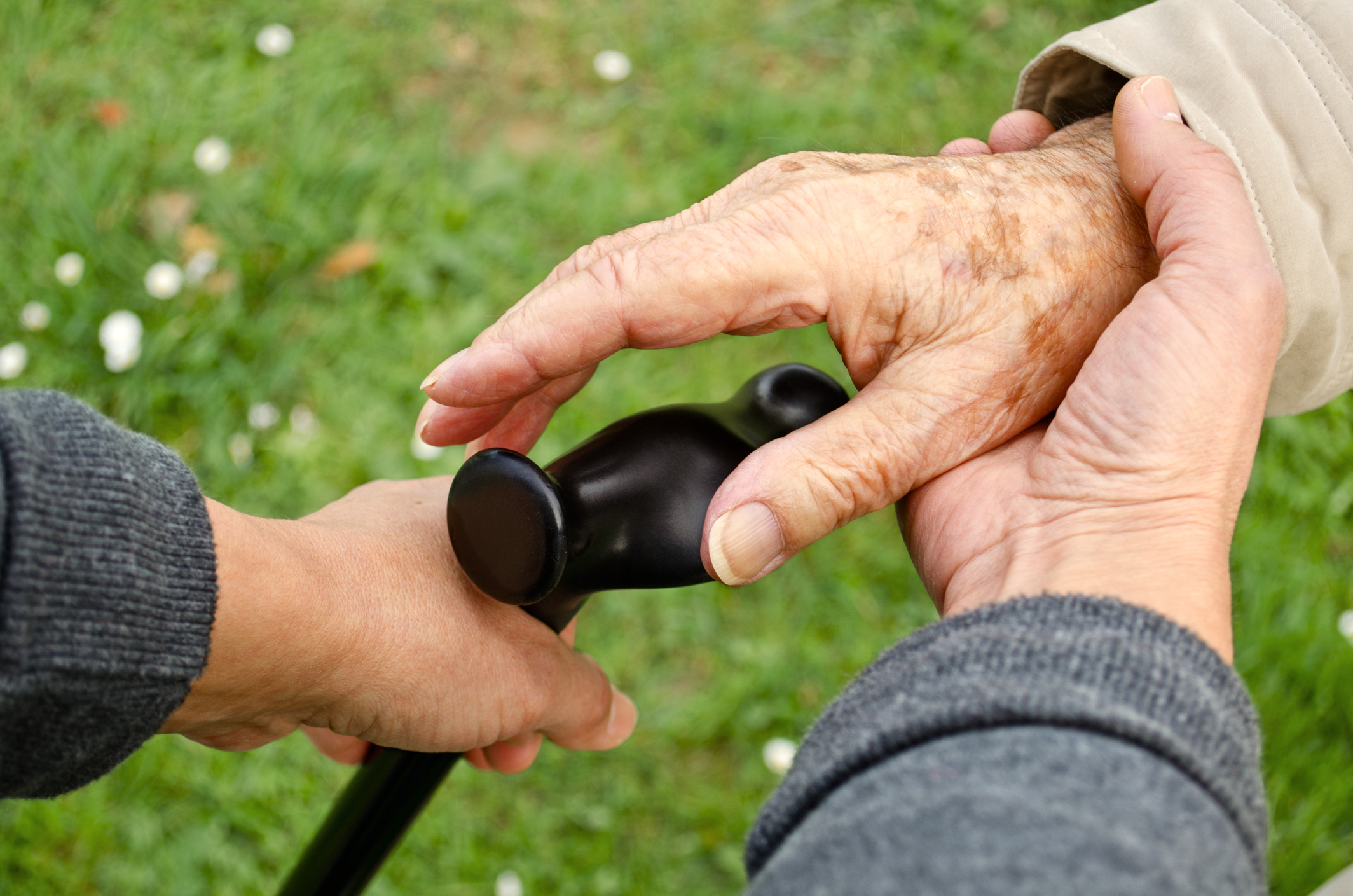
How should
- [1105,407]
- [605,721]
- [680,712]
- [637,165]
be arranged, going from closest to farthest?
1. [1105,407]
2. [605,721]
3. [680,712]
4. [637,165]

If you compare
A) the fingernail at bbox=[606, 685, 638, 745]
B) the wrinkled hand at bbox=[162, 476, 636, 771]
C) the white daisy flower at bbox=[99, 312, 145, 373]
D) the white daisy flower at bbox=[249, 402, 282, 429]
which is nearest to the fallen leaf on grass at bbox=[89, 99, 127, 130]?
the white daisy flower at bbox=[99, 312, 145, 373]

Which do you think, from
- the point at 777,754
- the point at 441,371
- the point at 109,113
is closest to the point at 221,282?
the point at 109,113

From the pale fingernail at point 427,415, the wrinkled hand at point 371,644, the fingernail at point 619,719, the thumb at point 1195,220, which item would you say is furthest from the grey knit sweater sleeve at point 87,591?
the thumb at point 1195,220

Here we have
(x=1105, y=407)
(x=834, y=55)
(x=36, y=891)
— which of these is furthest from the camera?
(x=834, y=55)

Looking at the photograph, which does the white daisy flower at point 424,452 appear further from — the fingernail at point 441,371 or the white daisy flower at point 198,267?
the fingernail at point 441,371

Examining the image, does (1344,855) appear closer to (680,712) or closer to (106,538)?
(680,712)

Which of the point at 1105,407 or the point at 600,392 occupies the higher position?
the point at 1105,407

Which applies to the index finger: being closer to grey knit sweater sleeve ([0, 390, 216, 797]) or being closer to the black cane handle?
the black cane handle

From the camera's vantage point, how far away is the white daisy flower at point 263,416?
2.31 meters

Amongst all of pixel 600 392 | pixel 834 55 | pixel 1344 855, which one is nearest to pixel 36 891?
pixel 600 392

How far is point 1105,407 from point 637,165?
1.92 meters

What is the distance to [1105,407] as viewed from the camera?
101cm

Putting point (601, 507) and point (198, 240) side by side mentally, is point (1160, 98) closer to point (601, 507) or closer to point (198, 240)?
point (601, 507)

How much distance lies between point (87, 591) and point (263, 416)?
5.40 ft
